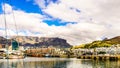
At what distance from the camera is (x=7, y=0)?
6041 cm
